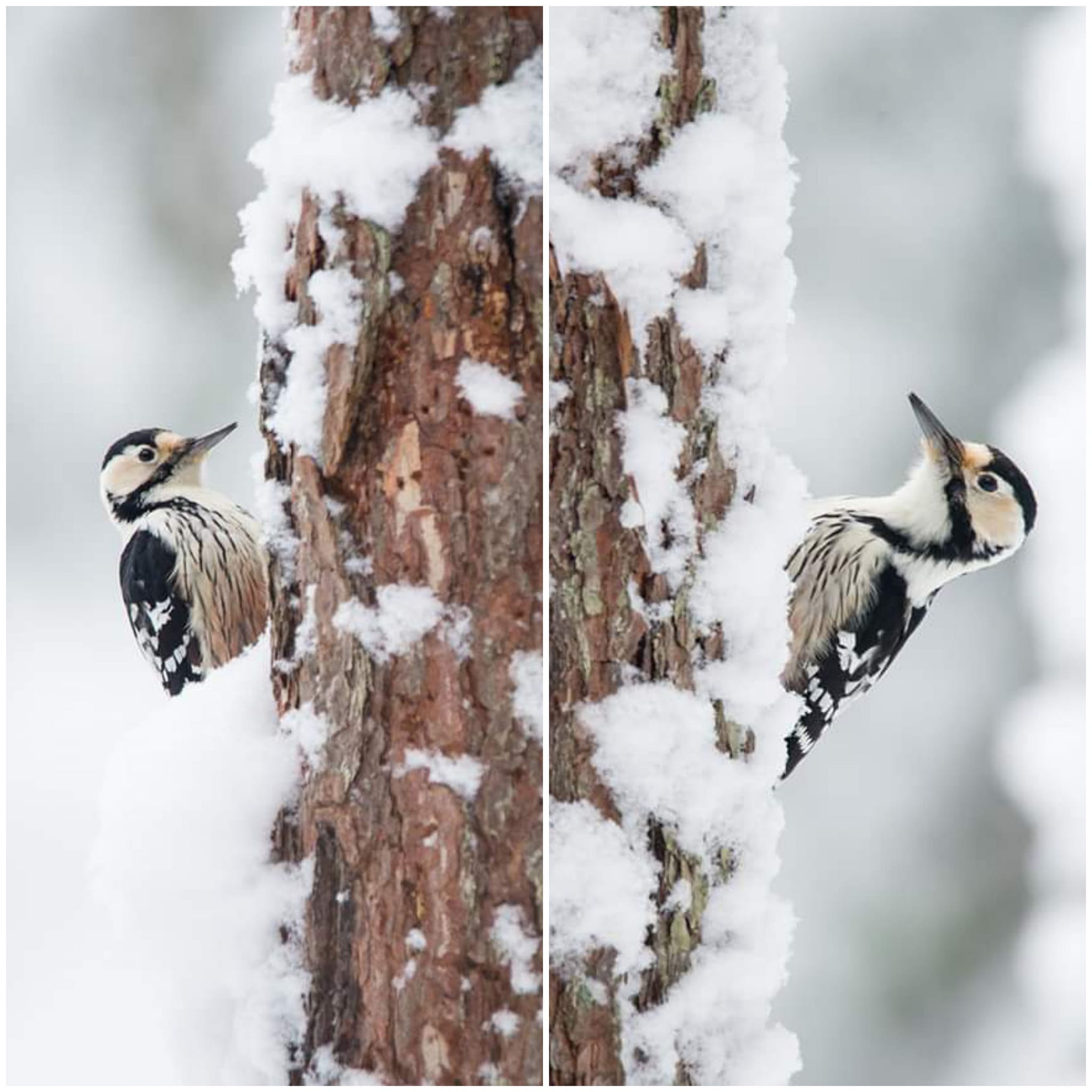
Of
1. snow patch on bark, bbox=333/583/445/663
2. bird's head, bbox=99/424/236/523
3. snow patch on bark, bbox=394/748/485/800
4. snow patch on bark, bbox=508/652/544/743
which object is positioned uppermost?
bird's head, bbox=99/424/236/523

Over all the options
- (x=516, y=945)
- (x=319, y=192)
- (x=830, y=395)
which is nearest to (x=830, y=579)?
(x=830, y=395)

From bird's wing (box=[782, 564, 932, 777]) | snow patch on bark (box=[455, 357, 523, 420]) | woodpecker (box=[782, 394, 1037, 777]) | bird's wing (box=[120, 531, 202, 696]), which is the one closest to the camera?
snow patch on bark (box=[455, 357, 523, 420])

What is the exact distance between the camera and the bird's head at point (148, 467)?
3.90 feet

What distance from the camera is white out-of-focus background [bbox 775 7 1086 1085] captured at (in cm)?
114

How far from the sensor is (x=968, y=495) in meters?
1.40

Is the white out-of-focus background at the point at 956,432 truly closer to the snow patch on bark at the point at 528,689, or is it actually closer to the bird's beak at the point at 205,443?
Answer: the snow patch on bark at the point at 528,689

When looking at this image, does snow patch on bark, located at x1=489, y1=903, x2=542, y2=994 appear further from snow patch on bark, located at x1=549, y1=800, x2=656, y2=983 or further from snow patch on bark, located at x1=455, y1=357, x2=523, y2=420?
snow patch on bark, located at x1=455, y1=357, x2=523, y2=420

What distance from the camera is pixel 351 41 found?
97cm

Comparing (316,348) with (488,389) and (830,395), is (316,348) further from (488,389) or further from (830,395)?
(830,395)

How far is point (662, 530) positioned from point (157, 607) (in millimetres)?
630

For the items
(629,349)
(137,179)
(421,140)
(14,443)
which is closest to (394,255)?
(421,140)

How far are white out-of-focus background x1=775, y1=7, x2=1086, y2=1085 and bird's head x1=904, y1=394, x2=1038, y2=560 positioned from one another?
0.02 m

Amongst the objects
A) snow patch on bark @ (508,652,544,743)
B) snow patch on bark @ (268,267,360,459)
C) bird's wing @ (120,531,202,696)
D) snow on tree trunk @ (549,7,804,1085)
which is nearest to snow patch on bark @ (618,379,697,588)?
snow on tree trunk @ (549,7,804,1085)

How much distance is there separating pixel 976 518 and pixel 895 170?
454 millimetres
